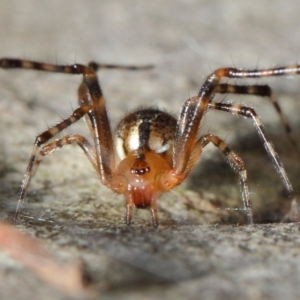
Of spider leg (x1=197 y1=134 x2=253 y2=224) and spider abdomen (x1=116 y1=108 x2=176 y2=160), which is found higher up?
spider abdomen (x1=116 y1=108 x2=176 y2=160)

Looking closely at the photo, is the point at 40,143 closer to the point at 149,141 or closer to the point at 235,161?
the point at 149,141

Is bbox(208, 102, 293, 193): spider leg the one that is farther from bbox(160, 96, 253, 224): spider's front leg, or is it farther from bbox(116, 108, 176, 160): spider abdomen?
bbox(116, 108, 176, 160): spider abdomen

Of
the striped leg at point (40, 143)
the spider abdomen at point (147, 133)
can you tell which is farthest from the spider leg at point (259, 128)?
the striped leg at point (40, 143)

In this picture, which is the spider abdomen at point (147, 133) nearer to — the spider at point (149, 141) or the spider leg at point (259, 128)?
the spider at point (149, 141)

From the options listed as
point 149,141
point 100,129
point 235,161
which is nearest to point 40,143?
point 100,129

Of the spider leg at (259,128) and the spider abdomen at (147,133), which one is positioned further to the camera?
the spider abdomen at (147,133)

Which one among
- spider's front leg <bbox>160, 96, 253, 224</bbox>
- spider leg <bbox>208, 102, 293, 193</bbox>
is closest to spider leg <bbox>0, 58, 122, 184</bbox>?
spider's front leg <bbox>160, 96, 253, 224</bbox>

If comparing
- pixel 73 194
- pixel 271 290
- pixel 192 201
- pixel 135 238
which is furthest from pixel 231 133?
pixel 271 290
